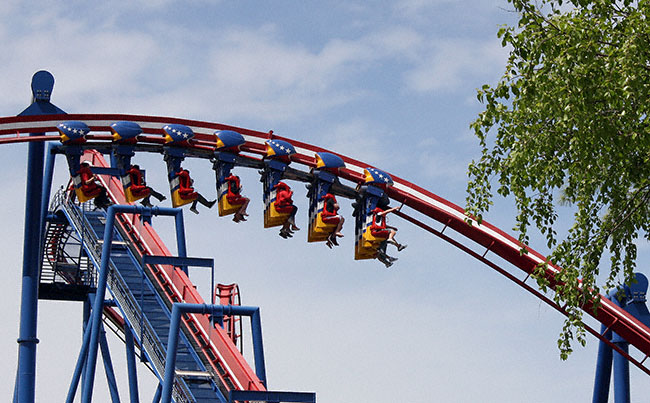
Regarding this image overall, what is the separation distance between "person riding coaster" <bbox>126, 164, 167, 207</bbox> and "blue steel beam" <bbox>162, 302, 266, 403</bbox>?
2.42 m

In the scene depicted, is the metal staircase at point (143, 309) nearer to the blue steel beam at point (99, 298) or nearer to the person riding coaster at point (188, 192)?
the blue steel beam at point (99, 298)

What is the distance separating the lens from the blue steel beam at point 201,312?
16.5 m

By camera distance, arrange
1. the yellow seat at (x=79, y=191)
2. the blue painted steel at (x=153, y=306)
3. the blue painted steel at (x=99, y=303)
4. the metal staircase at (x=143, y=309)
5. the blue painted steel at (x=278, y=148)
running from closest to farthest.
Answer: the yellow seat at (x=79, y=191) < the blue painted steel at (x=278, y=148) < the blue painted steel at (x=153, y=306) < the metal staircase at (x=143, y=309) < the blue painted steel at (x=99, y=303)

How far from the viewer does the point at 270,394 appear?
1573cm

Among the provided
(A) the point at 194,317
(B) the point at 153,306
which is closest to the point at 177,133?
(A) the point at 194,317

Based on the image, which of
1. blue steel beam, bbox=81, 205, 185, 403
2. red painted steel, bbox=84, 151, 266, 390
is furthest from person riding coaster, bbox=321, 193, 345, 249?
blue steel beam, bbox=81, 205, 185, 403

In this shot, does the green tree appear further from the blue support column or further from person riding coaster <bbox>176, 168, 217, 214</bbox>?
the blue support column

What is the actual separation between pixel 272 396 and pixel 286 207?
8.78 feet

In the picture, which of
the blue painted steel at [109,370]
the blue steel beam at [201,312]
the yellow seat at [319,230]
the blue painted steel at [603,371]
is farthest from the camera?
the blue painted steel at [109,370]

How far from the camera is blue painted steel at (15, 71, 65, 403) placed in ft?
56.3

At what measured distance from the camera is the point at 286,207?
50.7 ft

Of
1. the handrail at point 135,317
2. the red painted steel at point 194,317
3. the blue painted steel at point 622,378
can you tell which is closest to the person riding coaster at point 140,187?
the red painted steel at point 194,317

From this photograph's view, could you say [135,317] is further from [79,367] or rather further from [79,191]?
[79,191]

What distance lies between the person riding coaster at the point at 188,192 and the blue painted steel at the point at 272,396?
2721mm
